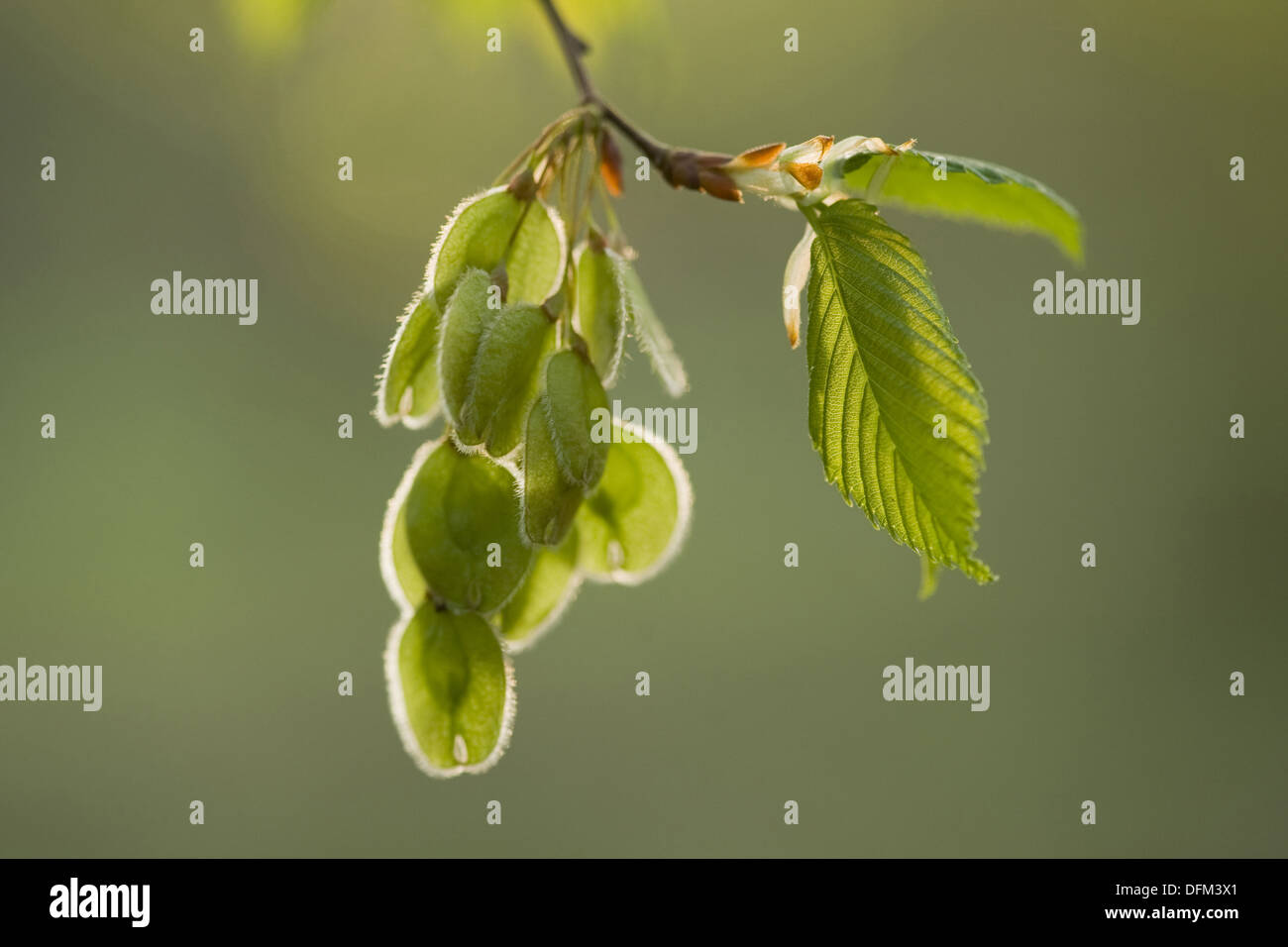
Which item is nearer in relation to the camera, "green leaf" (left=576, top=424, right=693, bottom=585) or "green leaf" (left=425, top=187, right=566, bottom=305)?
"green leaf" (left=425, top=187, right=566, bottom=305)

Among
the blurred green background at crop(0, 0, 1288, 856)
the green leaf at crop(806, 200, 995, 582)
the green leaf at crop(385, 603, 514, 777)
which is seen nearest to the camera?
the green leaf at crop(806, 200, 995, 582)

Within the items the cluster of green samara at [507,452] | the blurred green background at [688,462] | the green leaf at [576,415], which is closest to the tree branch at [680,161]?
the cluster of green samara at [507,452]

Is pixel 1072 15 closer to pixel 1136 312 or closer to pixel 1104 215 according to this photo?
pixel 1104 215

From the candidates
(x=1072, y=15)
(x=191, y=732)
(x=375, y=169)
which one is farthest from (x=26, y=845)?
(x=1072, y=15)

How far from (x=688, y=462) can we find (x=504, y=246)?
7.80ft

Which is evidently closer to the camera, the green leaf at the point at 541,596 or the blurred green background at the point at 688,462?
the green leaf at the point at 541,596

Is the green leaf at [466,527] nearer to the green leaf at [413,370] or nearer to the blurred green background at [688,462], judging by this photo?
the green leaf at [413,370]

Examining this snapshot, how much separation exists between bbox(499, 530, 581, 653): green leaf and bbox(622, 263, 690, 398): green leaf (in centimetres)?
14

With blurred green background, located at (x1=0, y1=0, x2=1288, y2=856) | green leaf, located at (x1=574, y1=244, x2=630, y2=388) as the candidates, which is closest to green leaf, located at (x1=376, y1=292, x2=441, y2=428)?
green leaf, located at (x1=574, y1=244, x2=630, y2=388)

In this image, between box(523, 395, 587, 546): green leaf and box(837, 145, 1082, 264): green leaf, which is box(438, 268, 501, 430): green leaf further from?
box(837, 145, 1082, 264): green leaf

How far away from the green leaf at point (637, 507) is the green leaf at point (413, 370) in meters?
0.15

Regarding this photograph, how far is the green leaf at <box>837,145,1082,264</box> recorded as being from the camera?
0.73 m

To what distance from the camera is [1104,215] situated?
3576 millimetres

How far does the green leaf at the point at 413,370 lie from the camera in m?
0.75
